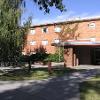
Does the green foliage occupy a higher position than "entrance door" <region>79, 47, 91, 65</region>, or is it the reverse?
the green foliage

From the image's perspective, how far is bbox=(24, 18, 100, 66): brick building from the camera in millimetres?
46812

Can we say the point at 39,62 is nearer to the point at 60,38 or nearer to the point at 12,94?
the point at 60,38

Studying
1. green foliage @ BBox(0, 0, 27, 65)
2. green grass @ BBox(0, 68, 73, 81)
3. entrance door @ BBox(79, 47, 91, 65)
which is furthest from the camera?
entrance door @ BBox(79, 47, 91, 65)

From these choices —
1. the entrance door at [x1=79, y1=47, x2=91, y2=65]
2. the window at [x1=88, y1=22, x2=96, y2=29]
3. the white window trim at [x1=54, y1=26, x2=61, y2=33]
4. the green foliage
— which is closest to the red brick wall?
the window at [x1=88, y1=22, x2=96, y2=29]

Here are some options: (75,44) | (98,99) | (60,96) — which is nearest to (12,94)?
(60,96)

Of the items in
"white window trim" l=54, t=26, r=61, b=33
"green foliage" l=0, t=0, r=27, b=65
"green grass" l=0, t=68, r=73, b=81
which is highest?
"white window trim" l=54, t=26, r=61, b=33

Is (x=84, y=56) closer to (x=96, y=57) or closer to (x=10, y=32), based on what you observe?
(x=96, y=57)

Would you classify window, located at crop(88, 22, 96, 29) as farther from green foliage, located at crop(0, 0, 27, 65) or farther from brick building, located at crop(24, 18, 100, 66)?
green foliage, located at crop(0, 0, 27, 65)

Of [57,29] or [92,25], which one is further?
[57,29]

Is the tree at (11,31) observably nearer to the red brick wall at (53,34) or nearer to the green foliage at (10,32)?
the green foliage at (10,32)

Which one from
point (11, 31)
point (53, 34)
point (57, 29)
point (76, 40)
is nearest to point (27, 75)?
point (11, 31)

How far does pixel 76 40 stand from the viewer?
50625 mm

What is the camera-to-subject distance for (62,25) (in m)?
58.5

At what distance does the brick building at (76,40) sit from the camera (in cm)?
4681
